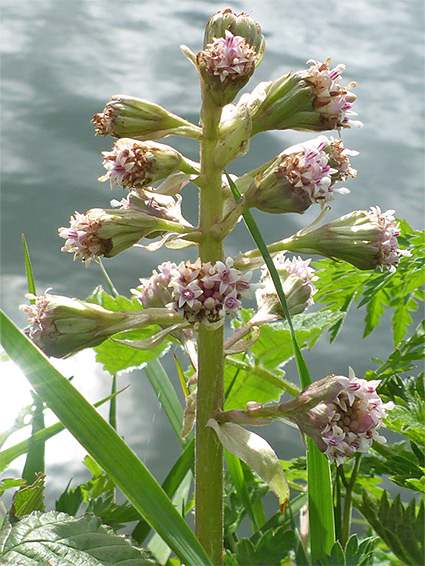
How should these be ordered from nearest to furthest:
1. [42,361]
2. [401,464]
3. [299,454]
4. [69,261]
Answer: [42,361]
[401,464]
[299,454]
[69,261]

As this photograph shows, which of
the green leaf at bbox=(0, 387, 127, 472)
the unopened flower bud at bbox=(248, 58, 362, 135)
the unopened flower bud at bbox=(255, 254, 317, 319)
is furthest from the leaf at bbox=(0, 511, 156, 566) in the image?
the unopened flower bud at bbox=(248, 58, 362, 135)

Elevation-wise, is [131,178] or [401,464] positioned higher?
[131,178]

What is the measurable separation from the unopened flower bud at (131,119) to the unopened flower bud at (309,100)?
63 mm

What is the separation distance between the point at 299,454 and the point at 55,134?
0.96 metres

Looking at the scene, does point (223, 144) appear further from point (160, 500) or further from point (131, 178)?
point (160, 500)

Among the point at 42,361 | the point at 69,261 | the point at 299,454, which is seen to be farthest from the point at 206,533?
the point at 69,261

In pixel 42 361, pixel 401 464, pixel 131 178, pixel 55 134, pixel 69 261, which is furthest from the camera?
pixel 55 134

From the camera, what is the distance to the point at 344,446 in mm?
504

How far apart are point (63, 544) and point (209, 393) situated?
6.1 inches

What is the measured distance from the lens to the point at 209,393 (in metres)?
0.56

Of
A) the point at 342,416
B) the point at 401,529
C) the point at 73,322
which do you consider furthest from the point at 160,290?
the point at 401,529

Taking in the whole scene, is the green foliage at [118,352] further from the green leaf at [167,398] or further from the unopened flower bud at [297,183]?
the unopened flower bud at [297,183]

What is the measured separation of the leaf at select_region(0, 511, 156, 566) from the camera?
47 cm

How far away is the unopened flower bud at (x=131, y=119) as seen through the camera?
21.5 inches
